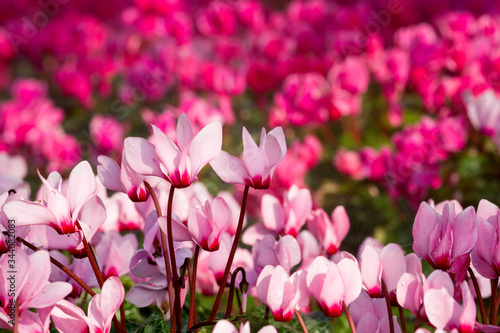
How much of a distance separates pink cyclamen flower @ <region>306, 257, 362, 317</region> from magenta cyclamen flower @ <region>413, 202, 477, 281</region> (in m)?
0.10

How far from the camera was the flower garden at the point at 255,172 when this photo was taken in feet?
2.61

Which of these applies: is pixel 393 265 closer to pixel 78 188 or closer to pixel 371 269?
pixel 371 269

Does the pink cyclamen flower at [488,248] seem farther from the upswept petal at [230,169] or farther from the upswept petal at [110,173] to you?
the upswept petal at [110,173]

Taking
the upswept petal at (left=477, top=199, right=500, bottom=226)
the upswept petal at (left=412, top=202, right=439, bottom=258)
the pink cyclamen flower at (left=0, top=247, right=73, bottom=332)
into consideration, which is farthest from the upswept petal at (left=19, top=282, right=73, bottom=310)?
the upswept petal at (left=477, top=199, right=500, bottom=226)

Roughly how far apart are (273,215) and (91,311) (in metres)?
0.39

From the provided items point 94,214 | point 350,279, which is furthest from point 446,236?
point 94,214

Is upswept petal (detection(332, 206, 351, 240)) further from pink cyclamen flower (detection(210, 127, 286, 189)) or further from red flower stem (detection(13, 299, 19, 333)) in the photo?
red flower stem (detection(13, 299, 19, 333))

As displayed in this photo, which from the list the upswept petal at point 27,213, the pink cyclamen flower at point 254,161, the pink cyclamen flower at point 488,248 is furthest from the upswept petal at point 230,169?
the pink cyclamen flower at point 488,248

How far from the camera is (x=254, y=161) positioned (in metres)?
A: 0.82

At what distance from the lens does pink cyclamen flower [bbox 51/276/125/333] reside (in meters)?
0.77

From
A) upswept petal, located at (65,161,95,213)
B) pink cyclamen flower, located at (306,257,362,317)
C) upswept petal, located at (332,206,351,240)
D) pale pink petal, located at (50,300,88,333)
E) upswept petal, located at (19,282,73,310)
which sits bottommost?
pale pink petal, located at (50,300,88,333)

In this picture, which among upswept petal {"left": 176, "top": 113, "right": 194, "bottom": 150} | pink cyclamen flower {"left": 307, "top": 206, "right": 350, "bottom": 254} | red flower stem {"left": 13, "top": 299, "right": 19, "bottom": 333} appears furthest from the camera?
pink cyclamen flower {"left": 307, "top": 206, "right": 350, "bottom": 254}

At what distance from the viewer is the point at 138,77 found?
2.91 meters

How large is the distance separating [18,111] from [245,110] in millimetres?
1201
